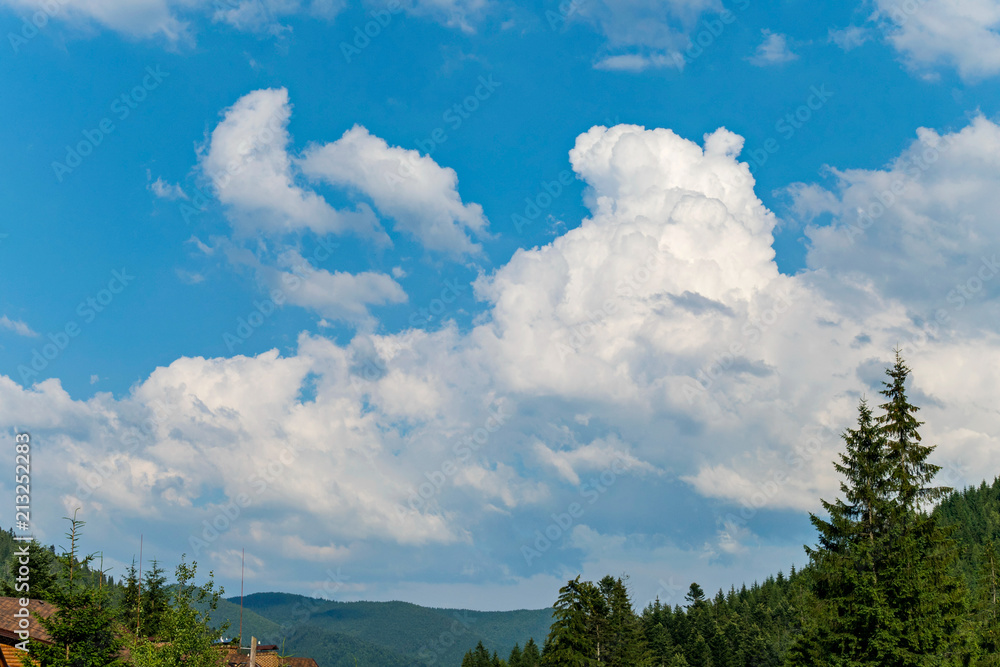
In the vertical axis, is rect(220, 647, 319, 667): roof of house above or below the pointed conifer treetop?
below

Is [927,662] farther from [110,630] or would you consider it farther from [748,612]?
[748,612]

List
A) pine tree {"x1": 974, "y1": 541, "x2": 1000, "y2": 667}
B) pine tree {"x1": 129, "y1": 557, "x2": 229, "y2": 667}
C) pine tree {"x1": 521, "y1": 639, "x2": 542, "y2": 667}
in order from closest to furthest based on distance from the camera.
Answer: pine tree {"x1": 129, "y1": 557, "x2": 229, "y2": 667}, pine tree {"x1": 974, "y1": 541, "x2": 1000, "y2": 667}, pine tree {"x1": 521, "y1": 639, "x2": 542, "y2": 667}

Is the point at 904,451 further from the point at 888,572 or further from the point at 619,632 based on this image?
the point at 619,632

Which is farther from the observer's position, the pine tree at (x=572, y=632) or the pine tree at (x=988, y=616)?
the pine tree at (x=572, y=632)

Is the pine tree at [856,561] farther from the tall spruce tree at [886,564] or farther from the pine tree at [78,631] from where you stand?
the pine tree at [78,631]

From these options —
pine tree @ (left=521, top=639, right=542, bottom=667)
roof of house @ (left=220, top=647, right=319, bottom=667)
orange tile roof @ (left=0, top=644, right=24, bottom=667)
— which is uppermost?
orange tile roof @ (left=0, top=644, right=24, bottom=667)

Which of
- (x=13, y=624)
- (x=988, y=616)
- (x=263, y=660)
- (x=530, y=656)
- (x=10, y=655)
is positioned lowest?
(x=530, y=656)

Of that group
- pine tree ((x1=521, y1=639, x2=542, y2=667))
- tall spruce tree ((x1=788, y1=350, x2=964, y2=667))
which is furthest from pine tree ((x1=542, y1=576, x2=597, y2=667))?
pine tree ((x1=521, y1=639, x2=542, y2=667))

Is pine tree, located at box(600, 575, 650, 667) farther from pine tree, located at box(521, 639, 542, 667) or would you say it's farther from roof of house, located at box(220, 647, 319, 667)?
pine tree, located at box(521, 639, 542, 667)

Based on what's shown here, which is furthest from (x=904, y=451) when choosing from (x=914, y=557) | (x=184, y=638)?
(x=184, y=638)

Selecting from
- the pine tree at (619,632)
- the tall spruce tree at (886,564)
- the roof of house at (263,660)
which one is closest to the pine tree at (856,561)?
the tall spruce tree at (886,564)

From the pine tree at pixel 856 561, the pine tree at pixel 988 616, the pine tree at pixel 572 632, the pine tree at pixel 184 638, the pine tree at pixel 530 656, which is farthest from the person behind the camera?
the pine tree at pixel 530 656

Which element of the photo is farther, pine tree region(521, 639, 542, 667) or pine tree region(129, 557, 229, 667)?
pine tree region(521, 639, 542, 667)

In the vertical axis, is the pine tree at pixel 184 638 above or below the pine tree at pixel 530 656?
above
